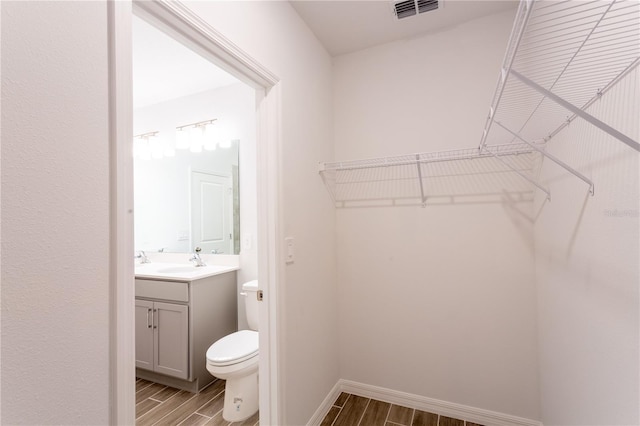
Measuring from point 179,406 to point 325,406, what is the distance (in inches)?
41.3

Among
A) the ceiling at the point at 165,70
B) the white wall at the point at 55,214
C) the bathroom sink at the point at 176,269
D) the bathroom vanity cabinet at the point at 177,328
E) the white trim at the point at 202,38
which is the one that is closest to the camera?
the white wall at the point at 55,214

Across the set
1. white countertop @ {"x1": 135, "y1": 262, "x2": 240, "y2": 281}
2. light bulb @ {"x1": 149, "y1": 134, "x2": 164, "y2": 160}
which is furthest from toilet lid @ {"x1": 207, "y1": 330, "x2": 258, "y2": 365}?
light bulb @ {"x1": 149, "y1": 134, "x2": 164, "y2": 160}

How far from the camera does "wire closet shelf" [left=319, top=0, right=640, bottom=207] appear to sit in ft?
2.85

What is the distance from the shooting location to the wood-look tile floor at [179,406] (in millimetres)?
1952

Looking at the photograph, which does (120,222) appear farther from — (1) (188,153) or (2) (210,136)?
(1) (188,153)

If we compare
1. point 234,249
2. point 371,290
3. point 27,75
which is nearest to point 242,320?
point 234,249

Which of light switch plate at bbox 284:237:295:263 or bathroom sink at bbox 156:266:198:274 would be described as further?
bathroom sink at bbox 156:266:198:274

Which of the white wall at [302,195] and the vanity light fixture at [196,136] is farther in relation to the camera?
the vanity light fixture at [196,136]

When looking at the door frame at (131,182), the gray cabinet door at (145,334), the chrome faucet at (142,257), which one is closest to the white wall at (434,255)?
the door frame at (131,182)

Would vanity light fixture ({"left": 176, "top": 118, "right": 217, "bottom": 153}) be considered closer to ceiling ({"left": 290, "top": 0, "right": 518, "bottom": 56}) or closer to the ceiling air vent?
ceiling ({"left": 290, "top": 0, "right": 518, "bottom": 56})

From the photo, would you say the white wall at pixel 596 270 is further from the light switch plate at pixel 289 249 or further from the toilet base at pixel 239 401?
the toilet base at pixel 239 401

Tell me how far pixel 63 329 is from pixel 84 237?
0.21 metres

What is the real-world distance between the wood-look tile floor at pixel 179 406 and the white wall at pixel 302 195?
58cm

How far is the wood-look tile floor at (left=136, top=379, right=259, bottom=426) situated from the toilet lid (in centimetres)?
42
